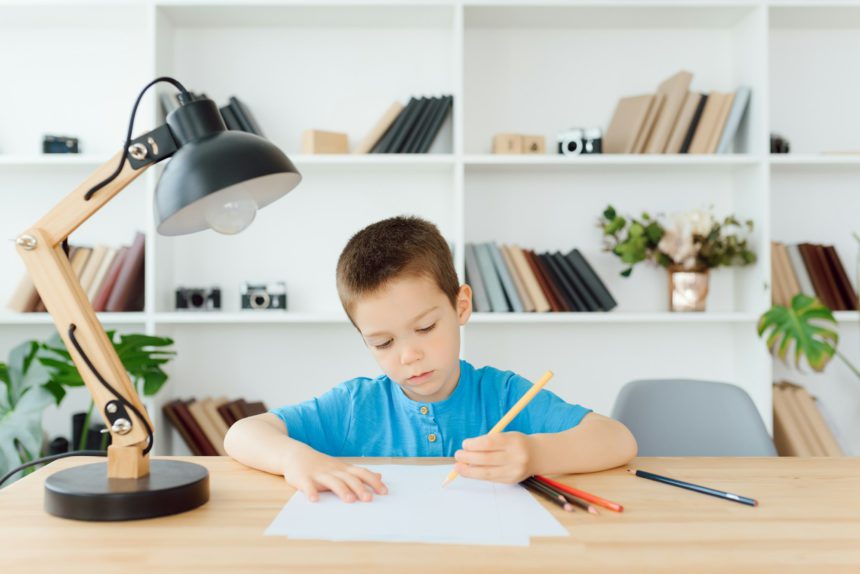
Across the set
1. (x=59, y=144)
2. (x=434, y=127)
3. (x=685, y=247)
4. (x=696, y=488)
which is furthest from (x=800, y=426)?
(x=59, y=144)

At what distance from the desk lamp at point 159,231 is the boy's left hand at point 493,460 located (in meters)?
0.33

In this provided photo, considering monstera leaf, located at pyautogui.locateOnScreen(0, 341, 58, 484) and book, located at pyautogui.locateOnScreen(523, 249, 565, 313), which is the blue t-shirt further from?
book, located at pyautogui.locateOnScreen(523, 249, 565, 313)

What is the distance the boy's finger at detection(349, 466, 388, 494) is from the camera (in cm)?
100

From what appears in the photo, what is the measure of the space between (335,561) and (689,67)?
2.78m

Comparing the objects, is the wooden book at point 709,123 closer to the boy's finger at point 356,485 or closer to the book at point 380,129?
the book at point 380,129

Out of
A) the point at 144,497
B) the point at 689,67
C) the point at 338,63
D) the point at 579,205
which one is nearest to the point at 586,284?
the point at 579,205

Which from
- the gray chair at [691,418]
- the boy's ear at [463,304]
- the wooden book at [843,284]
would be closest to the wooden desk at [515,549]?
the boy's ear at [463,304]

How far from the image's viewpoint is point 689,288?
2.86 m

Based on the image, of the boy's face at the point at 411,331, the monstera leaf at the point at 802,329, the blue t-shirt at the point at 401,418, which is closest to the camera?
the boy's face at the point at 411,331

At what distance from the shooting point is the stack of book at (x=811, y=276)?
2850 millimetres

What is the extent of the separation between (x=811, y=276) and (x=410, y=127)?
1533 millimetres

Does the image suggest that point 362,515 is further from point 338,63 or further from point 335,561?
point 338,63

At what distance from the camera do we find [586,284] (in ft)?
9.33

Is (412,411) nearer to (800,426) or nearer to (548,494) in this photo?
(548,494)
